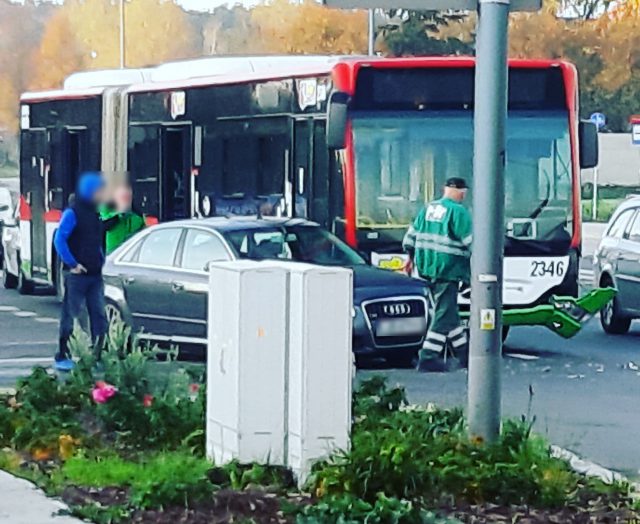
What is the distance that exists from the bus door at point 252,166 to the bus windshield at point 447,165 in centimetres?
160

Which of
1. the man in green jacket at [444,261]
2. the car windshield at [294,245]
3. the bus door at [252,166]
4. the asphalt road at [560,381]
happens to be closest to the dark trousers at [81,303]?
the asphalt road at [560,381]

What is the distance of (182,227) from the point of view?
1728cm

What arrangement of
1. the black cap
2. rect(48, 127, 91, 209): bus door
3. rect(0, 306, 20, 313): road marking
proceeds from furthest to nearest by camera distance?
rect(48, 127, 91, 209): bus door, rect(0, 306, 20, 313): road marking, the black cap

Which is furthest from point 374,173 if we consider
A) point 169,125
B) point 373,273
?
point 169,125

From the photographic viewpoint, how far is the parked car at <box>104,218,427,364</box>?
615 inches

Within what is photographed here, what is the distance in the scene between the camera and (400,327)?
15.7 metres

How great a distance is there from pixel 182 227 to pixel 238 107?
3.02m

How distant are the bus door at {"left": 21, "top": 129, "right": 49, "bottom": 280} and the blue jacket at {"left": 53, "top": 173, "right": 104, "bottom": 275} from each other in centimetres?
973

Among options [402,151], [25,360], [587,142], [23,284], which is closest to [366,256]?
[402,151]

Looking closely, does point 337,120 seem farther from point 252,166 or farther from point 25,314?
point 25,314

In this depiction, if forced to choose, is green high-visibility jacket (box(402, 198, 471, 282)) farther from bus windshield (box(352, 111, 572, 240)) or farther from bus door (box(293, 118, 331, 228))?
bus door (box(293, 118, 331, 228))

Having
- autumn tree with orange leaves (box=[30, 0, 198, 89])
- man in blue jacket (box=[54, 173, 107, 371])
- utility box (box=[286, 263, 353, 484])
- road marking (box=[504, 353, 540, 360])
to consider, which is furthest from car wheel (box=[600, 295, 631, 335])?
autumn tree with orange leaves (box=[30, 0, 198, 89])

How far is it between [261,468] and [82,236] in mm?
7227

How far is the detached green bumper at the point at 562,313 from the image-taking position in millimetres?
16969
